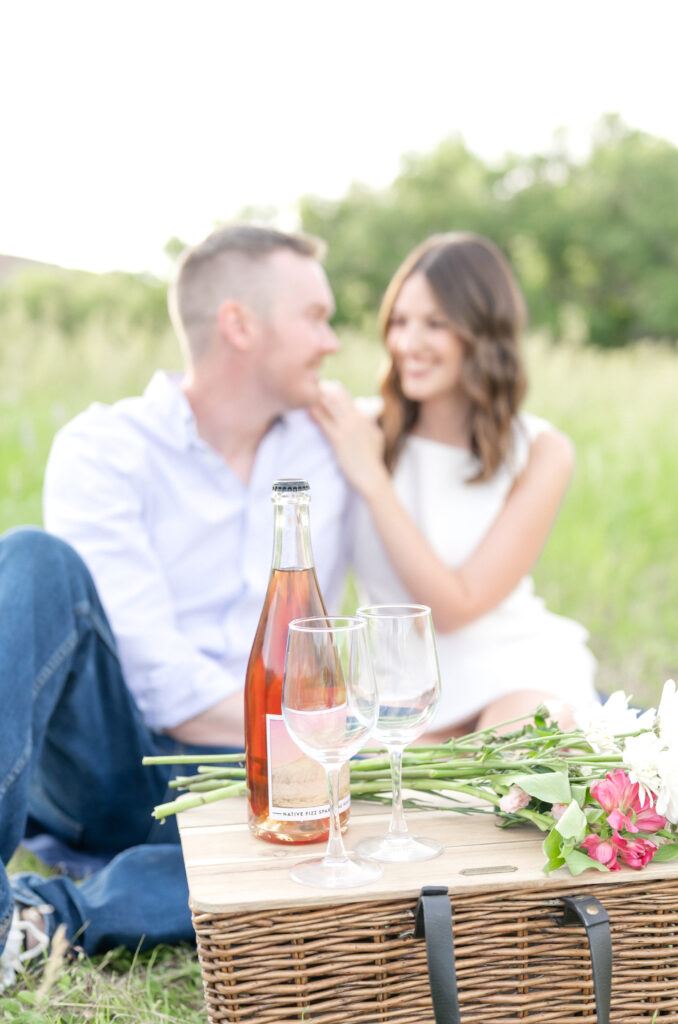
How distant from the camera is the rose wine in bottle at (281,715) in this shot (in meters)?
1.29

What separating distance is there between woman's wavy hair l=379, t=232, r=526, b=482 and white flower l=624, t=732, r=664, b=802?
1524mm

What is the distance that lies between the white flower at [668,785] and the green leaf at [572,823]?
3.9 inches

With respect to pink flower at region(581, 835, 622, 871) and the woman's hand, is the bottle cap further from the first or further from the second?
the woman's hand

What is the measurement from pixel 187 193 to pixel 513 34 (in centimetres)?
735

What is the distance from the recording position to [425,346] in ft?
8.64

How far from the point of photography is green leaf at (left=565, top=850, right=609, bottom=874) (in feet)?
3.84

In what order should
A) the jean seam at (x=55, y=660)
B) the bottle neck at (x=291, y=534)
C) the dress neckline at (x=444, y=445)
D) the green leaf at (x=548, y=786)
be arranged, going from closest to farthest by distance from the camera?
the green leaf at (x=548, y=786) → the bottle neck at (x=291, y=534) → the jean seam at (x=55, y=660) → the dress neckline at (x=444, y=445)

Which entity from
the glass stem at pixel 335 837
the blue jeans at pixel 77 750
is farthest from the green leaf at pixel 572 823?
the blue jeans at pixel 77 750

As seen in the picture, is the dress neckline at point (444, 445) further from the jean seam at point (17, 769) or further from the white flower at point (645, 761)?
the white flower at point (645, 761)

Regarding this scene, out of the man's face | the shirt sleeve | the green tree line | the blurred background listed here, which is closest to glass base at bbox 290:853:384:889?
the shirt sleeve

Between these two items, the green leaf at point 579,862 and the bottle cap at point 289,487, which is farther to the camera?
the bottle cap at point 289,487

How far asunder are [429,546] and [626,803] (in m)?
1.28

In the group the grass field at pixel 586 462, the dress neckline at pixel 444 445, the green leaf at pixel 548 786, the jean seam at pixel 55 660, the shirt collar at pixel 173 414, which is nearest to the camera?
the green leaf at pixel 548 786

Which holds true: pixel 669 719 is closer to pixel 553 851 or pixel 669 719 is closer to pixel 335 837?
pixel 553 851
